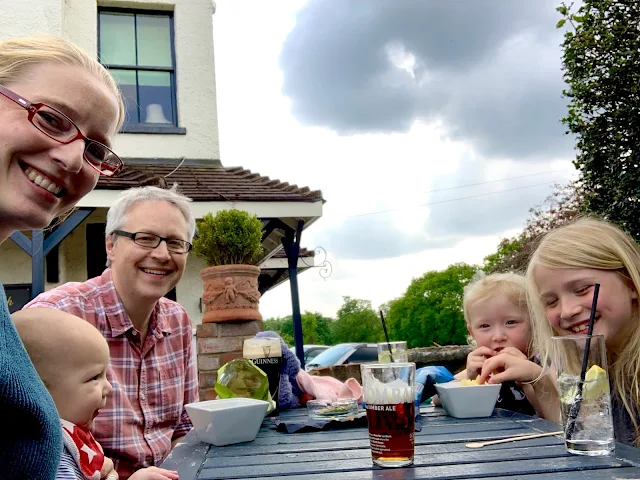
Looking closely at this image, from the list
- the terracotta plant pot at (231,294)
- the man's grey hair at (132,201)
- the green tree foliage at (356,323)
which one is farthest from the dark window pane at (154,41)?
the green tree foliage at (356,323)

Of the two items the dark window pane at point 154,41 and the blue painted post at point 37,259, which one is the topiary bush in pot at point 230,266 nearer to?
the blue painted post at point 37,259

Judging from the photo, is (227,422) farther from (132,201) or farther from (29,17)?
(29,17)

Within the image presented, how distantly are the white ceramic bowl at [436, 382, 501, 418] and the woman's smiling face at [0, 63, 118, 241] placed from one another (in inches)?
51.6

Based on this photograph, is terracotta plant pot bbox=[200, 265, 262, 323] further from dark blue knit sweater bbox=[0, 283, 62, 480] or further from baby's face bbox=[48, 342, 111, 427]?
dark blue knit sweater bbox=[0, 283, 62, 480]

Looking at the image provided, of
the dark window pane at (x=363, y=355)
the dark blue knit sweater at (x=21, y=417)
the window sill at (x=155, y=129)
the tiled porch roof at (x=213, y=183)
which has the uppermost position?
the window sill at (x=155, y=129)

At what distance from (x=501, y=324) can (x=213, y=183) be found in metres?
4.98

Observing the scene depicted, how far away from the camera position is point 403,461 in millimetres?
1250

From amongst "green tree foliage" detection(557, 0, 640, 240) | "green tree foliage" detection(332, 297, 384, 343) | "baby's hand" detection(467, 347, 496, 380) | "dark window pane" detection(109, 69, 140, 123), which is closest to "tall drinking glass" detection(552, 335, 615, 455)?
"baby's hand" detection(467, 347, 496, 380)

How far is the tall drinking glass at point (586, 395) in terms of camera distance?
50.6 inches

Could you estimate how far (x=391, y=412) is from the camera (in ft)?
4.16

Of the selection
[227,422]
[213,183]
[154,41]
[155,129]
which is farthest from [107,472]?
[154,41]

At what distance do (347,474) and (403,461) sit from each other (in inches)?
5.3

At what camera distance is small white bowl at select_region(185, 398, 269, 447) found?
160 centimetres

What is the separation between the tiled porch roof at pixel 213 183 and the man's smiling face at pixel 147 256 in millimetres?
3680
